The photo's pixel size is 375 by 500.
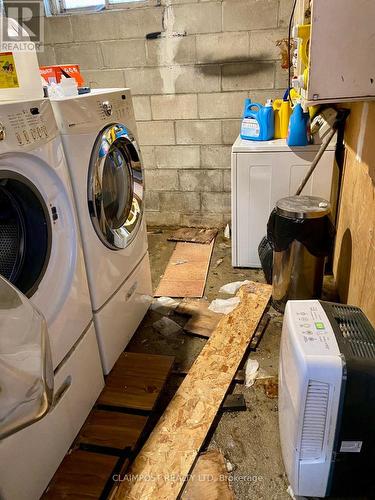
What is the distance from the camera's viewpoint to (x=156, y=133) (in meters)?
2.90

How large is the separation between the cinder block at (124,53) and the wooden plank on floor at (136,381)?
2151mm

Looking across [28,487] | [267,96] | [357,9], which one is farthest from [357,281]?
[267,96]

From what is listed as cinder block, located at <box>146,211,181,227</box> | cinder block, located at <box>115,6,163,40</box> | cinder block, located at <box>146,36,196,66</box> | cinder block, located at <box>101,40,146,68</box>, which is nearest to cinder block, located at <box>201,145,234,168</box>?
cinder block, located at <box>146,211,181,227</box>

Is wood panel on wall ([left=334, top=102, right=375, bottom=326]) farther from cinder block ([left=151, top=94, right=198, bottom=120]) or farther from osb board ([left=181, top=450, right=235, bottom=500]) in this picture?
cinder block ([left=151, top=94, right=198, bottom=120])

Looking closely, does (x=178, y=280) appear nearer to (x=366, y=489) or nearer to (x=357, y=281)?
(x=357, y=281)

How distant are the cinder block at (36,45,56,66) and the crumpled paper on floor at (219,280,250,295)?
220 cm

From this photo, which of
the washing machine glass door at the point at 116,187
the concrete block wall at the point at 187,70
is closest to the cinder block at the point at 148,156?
the concrete block wall at the point at 187,70

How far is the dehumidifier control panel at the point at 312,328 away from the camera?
93cm

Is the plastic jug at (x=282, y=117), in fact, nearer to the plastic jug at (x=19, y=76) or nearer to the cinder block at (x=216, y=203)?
the cinder block at (x=216, y=203)

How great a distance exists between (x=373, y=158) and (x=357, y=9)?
1.78 ft

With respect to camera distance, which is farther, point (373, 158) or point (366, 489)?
point (373, 158)

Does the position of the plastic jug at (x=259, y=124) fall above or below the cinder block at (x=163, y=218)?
above

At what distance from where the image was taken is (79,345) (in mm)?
1303

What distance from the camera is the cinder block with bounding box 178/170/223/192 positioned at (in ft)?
9.62
